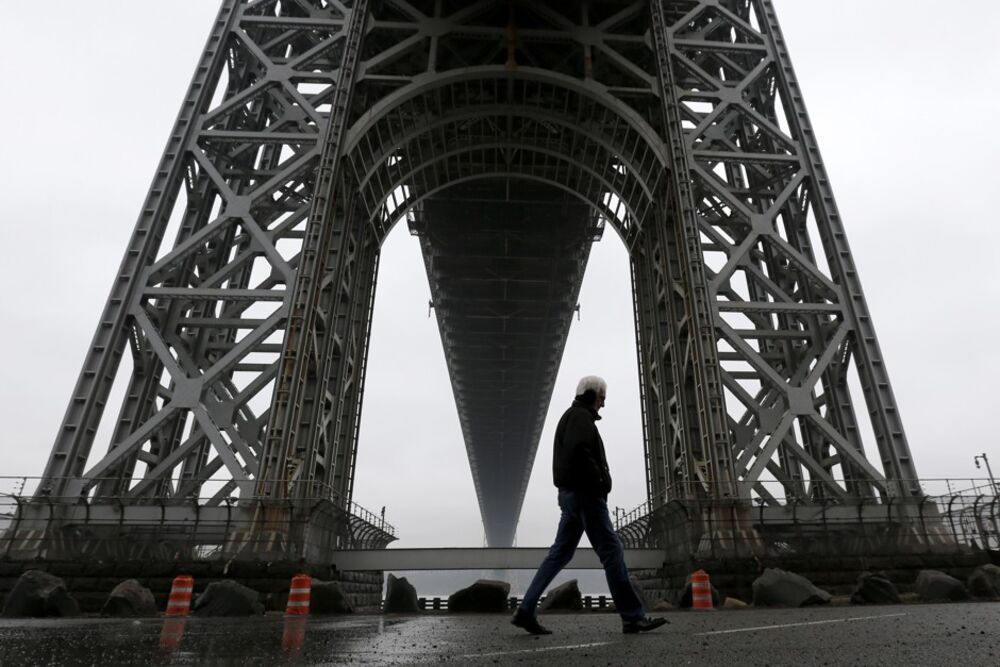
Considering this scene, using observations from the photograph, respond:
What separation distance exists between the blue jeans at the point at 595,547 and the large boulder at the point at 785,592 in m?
6.03

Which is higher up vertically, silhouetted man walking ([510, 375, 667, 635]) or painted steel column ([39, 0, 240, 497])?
painted steel column ([39, 0, 240, 497])

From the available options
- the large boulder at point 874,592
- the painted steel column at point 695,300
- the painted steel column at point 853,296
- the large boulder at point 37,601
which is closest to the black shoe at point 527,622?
the large boulder at point 874,592

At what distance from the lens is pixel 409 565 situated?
16.2m

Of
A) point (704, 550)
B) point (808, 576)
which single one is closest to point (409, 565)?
point (704, 550)

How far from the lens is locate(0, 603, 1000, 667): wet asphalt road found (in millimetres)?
3400

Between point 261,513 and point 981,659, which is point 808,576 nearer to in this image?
point 981,659

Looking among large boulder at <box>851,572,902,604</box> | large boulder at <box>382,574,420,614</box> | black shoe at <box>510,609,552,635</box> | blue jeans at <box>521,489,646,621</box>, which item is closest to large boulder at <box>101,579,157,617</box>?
large boulder at <box>382,574,420,614</box>

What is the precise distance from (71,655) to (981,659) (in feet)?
16.1

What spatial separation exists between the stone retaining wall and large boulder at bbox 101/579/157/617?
1.49m

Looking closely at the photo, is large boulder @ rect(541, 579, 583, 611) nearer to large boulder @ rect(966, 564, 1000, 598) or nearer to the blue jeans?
large boulder @ rect(966, 564, 1000, 598)

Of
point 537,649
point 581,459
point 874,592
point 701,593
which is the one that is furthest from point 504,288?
point 537,649

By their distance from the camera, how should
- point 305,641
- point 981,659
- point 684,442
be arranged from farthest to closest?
point 684,442
point 305,641
point 981,659

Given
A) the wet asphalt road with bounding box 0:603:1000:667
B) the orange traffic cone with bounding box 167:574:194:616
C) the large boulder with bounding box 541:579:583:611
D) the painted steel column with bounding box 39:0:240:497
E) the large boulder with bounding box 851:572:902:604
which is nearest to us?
the wet asphalt road with bounding box 0:603:1000:667

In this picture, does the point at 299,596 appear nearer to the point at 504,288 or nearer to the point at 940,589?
the point at 940,589
